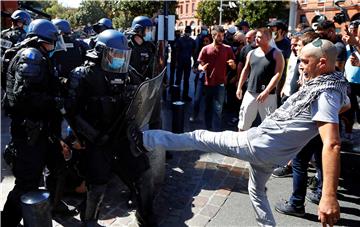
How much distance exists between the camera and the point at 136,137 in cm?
298

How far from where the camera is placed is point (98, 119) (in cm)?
313

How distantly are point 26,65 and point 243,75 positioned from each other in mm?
3162

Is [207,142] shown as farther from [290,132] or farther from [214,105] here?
[214,105]

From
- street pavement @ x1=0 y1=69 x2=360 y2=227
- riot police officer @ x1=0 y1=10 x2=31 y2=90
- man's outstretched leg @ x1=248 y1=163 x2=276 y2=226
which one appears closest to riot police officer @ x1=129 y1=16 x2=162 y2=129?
street pavement @ x1=0 y1=69 x2=360 y2=227

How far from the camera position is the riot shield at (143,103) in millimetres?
2921

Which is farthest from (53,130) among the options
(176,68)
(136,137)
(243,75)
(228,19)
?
(228,19)

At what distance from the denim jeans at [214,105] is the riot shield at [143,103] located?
3384 mm

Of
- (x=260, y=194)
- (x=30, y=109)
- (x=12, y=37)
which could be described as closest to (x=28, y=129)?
(x=30, y=109)

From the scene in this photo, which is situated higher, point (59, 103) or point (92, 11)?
point (92, 11)

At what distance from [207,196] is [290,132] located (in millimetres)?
2033

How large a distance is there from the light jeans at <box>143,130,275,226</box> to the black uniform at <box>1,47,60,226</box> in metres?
0.87

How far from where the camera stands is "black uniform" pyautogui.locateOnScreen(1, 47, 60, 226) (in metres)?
2.96

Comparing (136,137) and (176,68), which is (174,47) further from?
(136,137)

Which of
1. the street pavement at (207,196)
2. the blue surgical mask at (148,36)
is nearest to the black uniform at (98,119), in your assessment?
the street pavement at (207,196)
